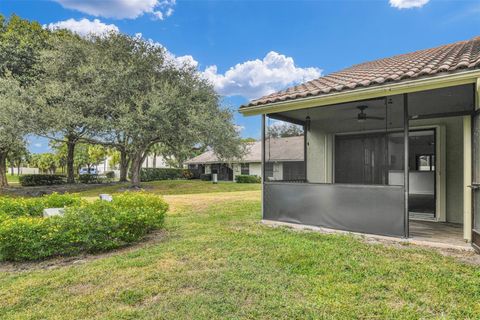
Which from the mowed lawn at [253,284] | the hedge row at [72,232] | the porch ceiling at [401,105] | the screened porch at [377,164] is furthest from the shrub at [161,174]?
the mowed lawn at [253,284]

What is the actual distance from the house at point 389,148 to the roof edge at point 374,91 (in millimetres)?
16

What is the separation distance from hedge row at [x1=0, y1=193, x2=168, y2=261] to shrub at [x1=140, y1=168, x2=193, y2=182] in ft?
81.8

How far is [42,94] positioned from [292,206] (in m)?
17.4

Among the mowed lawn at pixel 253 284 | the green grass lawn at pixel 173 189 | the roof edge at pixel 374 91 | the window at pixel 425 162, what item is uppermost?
the roof edge at pixel 374 91

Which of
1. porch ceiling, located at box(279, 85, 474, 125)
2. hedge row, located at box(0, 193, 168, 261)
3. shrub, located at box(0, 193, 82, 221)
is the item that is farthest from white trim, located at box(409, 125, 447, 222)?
shrub, located at box(0, 193, 82, 221)

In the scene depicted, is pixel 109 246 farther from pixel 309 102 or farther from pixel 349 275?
pixel 309 102

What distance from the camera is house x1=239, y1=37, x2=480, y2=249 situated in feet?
16.5

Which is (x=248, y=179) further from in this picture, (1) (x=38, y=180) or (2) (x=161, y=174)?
(1) (x=38, y=180)

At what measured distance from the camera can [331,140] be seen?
8844 millimetres

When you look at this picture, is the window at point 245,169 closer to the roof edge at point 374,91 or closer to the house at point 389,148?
the house at point 389,148

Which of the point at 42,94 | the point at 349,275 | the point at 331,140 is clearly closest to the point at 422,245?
the point at 349,275

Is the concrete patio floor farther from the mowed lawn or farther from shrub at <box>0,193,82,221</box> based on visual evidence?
shrub at <box>0,193,82,221</box>

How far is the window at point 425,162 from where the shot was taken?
A: 7.61 metres

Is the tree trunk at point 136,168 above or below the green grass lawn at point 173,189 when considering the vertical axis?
above
